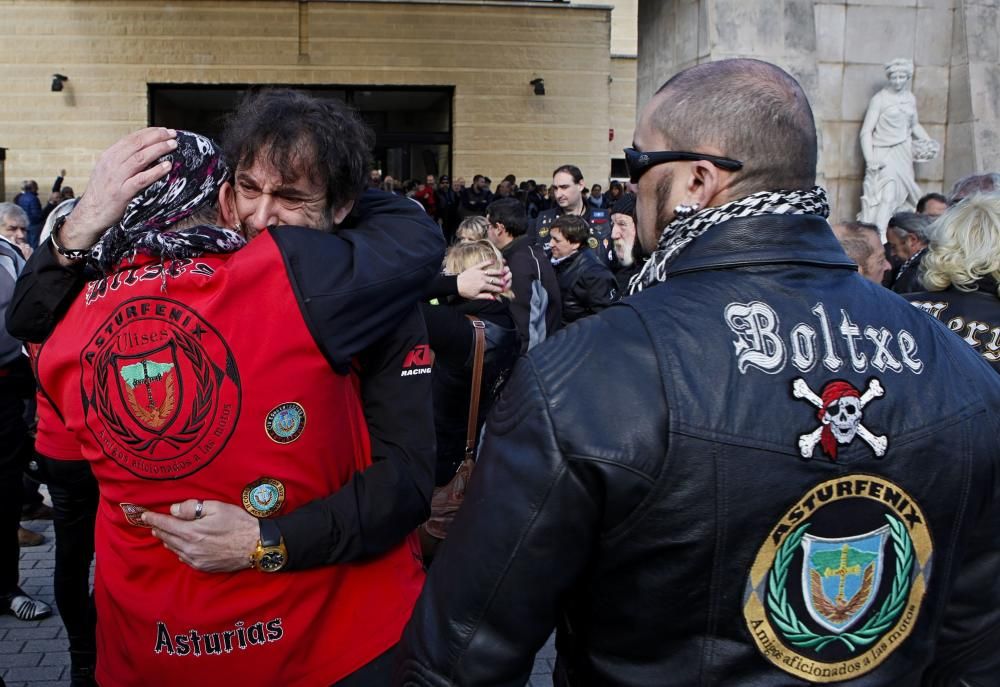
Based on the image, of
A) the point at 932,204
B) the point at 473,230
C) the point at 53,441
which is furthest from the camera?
the point at 932,204

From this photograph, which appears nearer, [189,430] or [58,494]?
[189,430]

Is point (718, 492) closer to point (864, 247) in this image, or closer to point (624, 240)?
point (864, 247)

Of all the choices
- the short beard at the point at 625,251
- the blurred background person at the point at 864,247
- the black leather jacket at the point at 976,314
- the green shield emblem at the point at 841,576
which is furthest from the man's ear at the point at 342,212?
Answer: the short beard at the point at 625,251

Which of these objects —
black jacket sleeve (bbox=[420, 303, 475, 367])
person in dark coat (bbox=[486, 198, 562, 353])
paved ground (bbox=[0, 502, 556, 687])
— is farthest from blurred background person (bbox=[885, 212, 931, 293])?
paved ground (bbox=[0, 502, 556, 687])

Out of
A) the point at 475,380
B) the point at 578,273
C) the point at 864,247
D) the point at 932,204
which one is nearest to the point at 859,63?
the point at 932,204

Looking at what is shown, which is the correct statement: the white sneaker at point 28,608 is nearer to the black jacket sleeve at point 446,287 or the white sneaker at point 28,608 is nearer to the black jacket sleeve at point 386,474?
the black jacket sleeve at point 446,287

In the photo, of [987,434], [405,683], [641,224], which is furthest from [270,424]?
[987,434]

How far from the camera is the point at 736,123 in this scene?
1520 mm

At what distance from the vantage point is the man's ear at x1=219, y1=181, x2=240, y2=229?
1992mm

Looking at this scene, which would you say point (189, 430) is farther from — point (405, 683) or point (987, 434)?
point (987, 434)

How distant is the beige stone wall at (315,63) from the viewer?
63.1 ft

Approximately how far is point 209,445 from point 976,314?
2.90m

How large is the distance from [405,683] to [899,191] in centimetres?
1033

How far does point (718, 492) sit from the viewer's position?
4.47 ft
